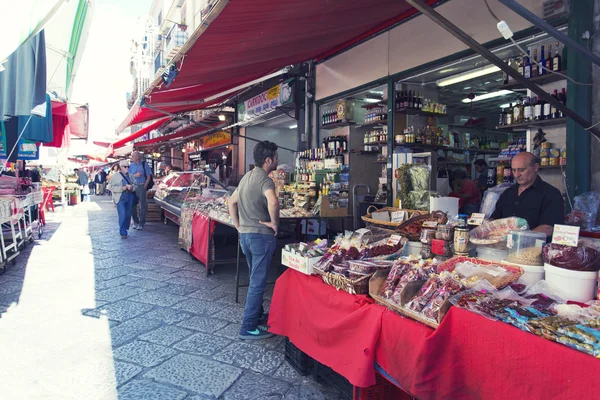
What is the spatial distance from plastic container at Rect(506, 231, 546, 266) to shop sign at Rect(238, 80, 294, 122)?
667 centimetres

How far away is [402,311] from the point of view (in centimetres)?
199

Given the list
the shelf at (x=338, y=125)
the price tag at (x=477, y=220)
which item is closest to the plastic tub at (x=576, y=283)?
the price tag at (x=477, y=220)

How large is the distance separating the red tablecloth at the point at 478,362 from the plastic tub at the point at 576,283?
20.2 inches

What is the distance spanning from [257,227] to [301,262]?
0.71 m

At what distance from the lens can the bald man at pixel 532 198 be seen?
314 centimetres

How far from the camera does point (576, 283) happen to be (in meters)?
1.78

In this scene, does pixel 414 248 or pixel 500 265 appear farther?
pixel 414 248

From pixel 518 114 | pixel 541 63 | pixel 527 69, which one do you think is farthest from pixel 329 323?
pixel 541 63

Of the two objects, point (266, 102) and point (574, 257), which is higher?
point (266, 102)

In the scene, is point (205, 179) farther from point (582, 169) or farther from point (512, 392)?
point (512, 392)

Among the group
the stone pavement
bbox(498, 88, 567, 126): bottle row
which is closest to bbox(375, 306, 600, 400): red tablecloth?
the stone pavement

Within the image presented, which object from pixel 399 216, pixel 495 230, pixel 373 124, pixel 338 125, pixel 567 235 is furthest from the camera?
pixel 338 125

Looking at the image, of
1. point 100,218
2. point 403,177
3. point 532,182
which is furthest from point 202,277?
point 100,218

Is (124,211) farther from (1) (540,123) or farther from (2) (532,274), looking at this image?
(2) (532,274)
